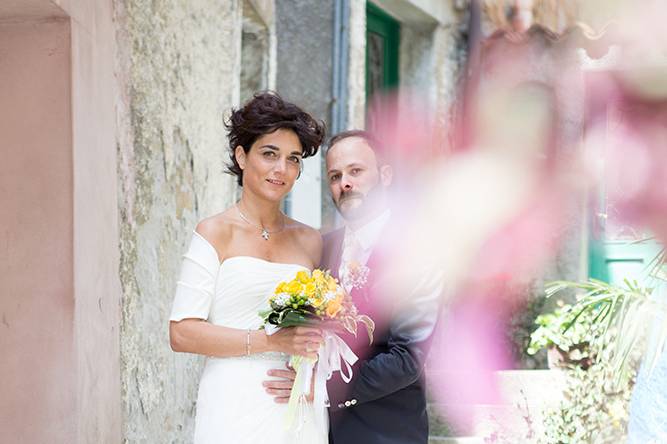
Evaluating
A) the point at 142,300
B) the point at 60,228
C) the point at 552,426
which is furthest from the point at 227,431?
the point at 552,426

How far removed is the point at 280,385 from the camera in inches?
134

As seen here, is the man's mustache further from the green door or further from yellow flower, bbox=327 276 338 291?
the green door

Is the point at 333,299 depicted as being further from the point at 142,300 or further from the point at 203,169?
the point at 203,169

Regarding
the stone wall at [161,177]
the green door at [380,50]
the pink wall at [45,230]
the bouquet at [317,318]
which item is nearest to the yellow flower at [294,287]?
the bouquet at [317,318]

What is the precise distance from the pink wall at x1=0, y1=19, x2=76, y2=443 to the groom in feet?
2.33

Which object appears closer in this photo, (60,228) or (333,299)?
(333,299)

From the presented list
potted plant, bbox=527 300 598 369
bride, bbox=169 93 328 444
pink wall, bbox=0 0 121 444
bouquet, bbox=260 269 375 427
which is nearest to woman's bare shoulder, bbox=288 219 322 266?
bride, bbox=169 93 328 444

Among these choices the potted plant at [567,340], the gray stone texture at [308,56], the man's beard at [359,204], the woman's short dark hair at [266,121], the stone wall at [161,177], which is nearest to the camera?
the woman's short dark hair at [266,121]

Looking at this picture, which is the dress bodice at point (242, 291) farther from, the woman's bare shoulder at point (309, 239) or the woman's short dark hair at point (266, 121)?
the woman's short dark hair at point (266, 121)

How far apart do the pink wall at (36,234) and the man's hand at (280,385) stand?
627 mm

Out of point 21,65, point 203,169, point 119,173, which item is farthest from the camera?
point 203,169

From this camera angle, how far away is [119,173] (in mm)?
4062

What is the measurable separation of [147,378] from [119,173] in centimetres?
88

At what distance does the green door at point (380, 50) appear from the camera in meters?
9.80
